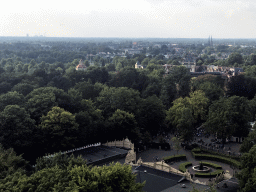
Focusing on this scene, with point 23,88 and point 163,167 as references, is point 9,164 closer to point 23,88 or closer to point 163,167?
point 163,167

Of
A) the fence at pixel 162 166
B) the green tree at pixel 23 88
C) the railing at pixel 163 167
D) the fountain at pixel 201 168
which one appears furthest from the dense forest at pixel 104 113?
the railing at pixel 163 167

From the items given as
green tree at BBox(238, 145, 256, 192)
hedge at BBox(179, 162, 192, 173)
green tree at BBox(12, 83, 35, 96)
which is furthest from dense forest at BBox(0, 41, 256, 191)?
green tree at BBox(238, 145, 256, 192)

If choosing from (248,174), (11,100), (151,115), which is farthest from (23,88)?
(248,174)

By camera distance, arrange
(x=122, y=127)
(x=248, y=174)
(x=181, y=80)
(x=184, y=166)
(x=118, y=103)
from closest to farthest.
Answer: (x=248, y=174), (x=184, y=166), (x=122, y=127), (x=118, y=103), (x=181, y=80)

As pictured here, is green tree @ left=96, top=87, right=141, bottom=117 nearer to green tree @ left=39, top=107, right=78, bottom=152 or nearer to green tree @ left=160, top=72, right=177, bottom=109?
green tree @ left=39, top=107, right=78, bottom=152

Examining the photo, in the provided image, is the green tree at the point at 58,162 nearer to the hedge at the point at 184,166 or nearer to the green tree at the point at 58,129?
the green tree at the point at 58,129

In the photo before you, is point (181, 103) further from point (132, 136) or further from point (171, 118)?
point (132, 136)

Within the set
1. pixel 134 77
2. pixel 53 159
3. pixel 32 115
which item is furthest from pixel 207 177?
pixel 134 77

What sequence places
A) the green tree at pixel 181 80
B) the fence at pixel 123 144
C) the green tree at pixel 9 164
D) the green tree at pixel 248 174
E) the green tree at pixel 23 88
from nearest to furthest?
the green tree at pixel 9 164
the green tree at pixel 248 174
the fence at pixel 123 144
the green tree at pixel 23 88
the green tree at pixel 181 80
